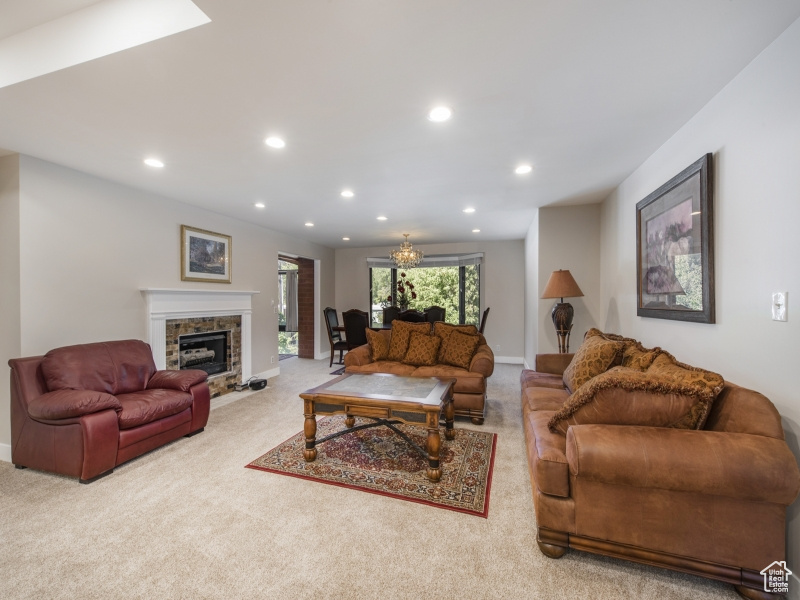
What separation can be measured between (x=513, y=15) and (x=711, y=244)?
171 centimetres

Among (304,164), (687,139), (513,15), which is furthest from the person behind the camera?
(304,164)

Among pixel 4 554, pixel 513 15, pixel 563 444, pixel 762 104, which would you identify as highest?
pixel 513 15

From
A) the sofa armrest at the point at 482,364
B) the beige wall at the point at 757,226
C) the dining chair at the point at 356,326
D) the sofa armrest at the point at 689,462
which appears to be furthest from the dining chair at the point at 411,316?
the sofa armrest at the point at 689,462

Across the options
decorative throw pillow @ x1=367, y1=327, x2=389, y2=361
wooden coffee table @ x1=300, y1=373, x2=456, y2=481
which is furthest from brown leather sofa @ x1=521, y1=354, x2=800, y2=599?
decorative throw pillow @ x1=367, y1=327, x2=389, y2=361

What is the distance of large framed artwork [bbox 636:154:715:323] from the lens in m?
1.99

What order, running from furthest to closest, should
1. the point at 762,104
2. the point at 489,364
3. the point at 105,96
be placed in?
the point at 489,364 < the point at 105,96 < the point at 762,104

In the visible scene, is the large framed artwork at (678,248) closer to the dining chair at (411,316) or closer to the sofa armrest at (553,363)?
the sofa armrest at (553,363)

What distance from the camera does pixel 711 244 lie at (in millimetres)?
1968

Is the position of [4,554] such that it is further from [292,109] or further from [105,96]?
[292,109]

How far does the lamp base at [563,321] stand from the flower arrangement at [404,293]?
3157mm

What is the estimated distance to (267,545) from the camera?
172cm

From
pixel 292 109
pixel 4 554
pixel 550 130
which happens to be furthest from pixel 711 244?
pixel 4 554

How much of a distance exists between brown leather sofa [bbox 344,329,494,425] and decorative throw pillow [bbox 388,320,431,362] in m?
0.11

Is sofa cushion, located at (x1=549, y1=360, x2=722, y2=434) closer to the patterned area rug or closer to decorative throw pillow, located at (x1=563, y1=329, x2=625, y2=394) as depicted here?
decorative throw pillow, located at (x1=563, y1=329, x2=625, y2=394)
